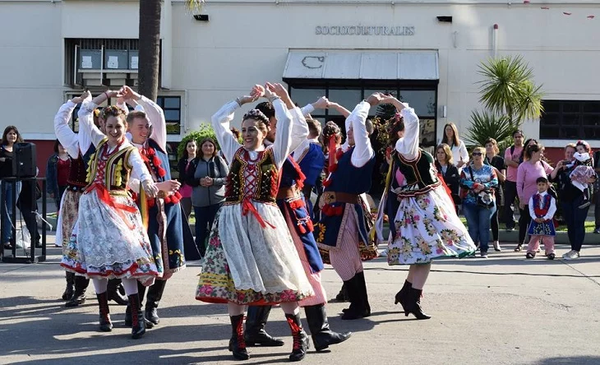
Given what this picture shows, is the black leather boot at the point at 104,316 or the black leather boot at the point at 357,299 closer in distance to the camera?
the black leather boot at the point at 104,316

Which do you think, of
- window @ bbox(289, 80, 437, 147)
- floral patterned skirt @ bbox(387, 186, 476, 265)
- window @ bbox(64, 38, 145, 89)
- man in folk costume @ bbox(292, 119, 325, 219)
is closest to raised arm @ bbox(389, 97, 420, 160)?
floral patterned skirt @ bbox(387, 186, 476, 265)

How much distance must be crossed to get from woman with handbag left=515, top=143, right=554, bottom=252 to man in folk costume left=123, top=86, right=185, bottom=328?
25.0 ft

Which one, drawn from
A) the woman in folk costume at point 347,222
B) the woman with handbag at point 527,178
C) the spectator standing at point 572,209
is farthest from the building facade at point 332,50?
the woman in folk costume at point 347,222

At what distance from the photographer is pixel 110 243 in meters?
7.43

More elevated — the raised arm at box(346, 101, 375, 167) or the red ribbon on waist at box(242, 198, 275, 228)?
the raised arm at box(346, 101, 375, 167)

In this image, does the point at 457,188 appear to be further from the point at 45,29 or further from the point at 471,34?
the point at 45,29

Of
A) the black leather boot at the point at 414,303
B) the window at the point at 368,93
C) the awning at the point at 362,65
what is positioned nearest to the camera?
the black leather boot at the point at 414,303

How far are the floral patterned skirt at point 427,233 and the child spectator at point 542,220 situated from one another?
536 cm

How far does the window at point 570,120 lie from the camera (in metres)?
26.2

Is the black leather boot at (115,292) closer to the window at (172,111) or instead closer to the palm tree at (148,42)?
the palm tree at (148,42)

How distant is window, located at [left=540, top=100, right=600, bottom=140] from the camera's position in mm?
26188

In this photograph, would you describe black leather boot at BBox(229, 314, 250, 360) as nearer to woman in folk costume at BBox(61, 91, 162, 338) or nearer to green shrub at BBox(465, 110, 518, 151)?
woman in folk costume at BBox(61, 91, 162, 338)

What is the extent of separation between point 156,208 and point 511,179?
10.2 m

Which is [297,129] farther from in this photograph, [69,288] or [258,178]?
[69,288]
